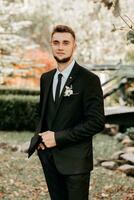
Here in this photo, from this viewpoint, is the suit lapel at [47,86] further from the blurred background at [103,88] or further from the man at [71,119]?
the blurred background at [103,88]

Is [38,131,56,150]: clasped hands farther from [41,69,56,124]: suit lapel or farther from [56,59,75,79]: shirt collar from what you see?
[56,59,75,79]: shirt collar

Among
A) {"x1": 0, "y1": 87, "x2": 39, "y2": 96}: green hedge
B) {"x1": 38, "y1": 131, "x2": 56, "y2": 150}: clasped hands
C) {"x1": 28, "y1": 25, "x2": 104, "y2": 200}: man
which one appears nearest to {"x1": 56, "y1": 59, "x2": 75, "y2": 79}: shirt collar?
{"x1": 28, "y1": 25, "x2": 104, "y2": 200}: man

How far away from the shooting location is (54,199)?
4.46 metres

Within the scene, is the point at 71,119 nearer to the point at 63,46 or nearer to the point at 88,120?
the point at 88,120

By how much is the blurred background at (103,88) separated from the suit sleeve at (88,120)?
534mm

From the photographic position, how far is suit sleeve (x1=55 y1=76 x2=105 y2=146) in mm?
4121

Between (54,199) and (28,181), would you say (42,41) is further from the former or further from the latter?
(54,199)

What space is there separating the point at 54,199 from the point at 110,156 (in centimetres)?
874

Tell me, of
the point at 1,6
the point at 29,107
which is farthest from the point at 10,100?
the point at 1,6

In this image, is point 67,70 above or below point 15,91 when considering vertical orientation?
above

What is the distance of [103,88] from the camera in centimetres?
1888

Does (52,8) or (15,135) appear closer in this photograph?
(15,135)

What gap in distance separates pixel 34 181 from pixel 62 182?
17.2 feet

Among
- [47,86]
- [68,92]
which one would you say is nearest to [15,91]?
[47,86]
